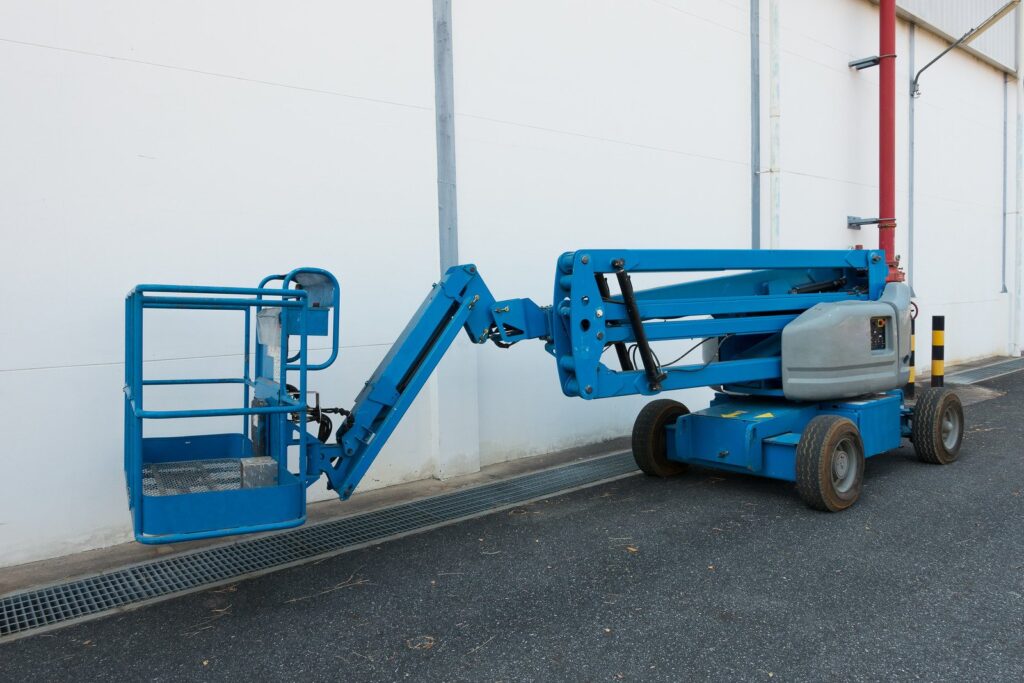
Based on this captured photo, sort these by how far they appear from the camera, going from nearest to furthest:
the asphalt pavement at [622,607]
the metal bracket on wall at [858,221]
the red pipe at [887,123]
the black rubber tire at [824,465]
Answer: the asphalt pavement at [622,607]
the black rubber tire at [824,465]
the red pipe at [887,123]
the metal bracket on wall at [858,221]

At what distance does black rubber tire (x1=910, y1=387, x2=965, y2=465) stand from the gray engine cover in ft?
2.56

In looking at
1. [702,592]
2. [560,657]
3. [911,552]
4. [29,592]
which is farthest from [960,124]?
[29,592]

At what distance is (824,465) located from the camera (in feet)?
17.0

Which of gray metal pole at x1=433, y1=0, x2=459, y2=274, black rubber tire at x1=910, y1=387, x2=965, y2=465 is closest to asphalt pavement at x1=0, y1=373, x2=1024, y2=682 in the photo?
black rubber tire at x1=910, y1=387, x2=965, y2=465

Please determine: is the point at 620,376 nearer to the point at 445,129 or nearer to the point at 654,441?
the point at 654,441

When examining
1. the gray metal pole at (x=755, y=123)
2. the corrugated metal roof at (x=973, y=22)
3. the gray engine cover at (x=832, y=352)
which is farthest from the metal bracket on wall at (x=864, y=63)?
the gray engine cover at (x=832, y=352)

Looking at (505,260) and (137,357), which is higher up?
(505,260)

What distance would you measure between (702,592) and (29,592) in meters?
3.53

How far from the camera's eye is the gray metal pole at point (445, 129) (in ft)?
20.9

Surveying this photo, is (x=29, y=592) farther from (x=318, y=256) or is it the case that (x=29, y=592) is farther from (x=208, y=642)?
(x=318, y=256)

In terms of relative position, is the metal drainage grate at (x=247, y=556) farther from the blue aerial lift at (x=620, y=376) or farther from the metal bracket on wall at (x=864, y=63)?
the metal bracket on wall at (x=864, y=63)

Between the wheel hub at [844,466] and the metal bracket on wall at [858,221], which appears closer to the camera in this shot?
the wheel hub at [844,466]

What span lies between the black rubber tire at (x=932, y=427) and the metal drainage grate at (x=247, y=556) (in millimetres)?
2596

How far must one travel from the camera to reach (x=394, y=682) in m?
3.19
